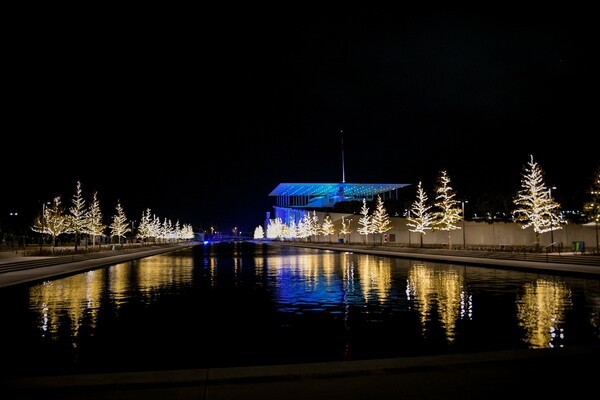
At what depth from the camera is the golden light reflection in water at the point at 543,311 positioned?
31.1ft

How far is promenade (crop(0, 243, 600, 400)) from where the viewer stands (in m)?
5.80

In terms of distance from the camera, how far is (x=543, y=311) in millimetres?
12586

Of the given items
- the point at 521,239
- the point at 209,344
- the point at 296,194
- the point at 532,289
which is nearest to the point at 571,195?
the point at 521,239

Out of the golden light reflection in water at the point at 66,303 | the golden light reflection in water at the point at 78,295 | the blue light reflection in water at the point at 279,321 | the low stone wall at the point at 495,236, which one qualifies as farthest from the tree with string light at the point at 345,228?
the golden light reflection in water at the point at 66,303

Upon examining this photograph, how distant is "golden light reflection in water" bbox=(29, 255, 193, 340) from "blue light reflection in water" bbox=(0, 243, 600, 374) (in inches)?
2.4

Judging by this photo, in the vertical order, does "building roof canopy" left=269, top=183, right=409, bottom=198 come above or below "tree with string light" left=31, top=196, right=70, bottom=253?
above

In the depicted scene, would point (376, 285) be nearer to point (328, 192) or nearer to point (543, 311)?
point (543, 311)

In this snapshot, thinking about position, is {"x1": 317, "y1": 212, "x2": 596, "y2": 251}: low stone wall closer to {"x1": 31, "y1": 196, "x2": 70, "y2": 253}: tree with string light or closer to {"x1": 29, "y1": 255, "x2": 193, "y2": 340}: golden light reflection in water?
{"x1": 29, "y1": 255, "x2": 193, "y2": 340}: golden light reflection in water

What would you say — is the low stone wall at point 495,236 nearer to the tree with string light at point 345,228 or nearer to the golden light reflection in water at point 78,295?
the tree with string light at point 345,228

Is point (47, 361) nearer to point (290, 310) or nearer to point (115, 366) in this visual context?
point (115, 366)

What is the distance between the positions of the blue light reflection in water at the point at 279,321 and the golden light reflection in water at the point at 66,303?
4 centimetres

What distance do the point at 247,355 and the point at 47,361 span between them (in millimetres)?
Answer: 3317

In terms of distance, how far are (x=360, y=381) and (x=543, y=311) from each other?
8358 mm

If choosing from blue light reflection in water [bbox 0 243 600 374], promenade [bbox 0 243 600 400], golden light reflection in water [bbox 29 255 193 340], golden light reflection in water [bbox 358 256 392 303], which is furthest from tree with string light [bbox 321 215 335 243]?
promenade [bbox 0 243 600 400]
